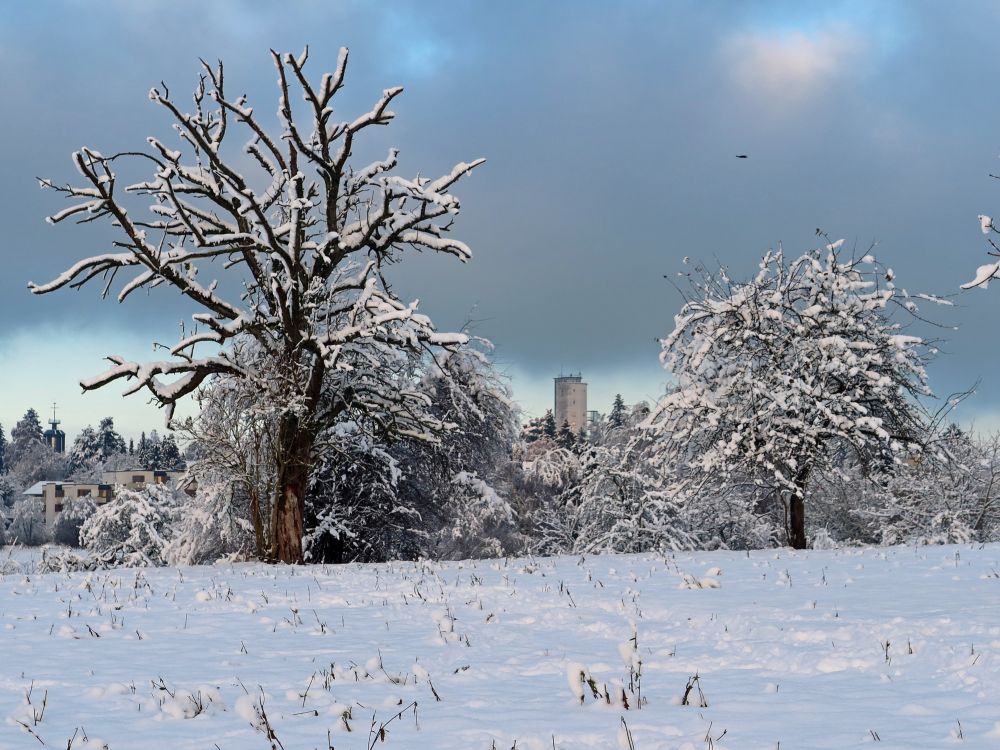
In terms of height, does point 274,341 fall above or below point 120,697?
above

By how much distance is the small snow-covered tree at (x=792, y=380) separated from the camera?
19.0 metres

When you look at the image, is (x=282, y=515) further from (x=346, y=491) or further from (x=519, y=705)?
(x=519, y=705)

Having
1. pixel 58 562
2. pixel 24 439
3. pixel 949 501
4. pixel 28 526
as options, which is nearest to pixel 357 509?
pixel 58 562

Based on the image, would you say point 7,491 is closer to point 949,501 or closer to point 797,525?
point 949,501

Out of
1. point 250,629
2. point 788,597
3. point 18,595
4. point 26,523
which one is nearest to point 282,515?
point 18,595

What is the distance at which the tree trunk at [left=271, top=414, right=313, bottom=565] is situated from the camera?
18.3 meters

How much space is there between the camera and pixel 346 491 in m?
24.1

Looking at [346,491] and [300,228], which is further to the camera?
[346,491]

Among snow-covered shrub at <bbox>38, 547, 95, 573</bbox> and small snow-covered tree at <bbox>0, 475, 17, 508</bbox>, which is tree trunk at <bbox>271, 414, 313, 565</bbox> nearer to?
snow-covered shrub at <bbox>38, 547, 95, 573</bbox>

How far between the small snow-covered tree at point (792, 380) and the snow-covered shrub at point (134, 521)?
2608 centimetres

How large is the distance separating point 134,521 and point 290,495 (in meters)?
26.5

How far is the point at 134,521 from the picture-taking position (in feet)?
136

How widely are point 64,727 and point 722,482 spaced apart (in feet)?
60.9

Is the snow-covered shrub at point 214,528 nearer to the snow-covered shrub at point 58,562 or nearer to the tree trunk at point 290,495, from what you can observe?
the snow-covered shrub at point 58,562
